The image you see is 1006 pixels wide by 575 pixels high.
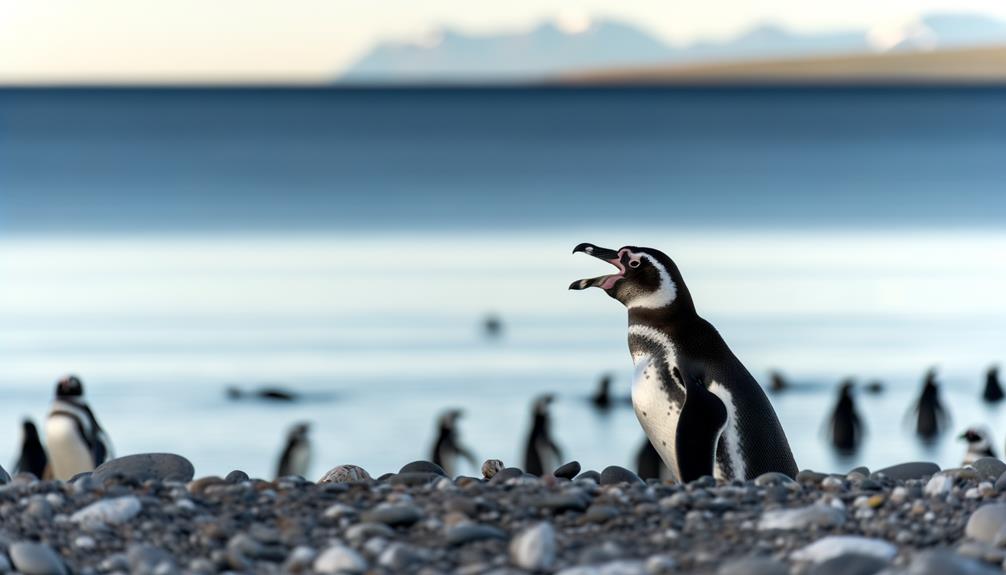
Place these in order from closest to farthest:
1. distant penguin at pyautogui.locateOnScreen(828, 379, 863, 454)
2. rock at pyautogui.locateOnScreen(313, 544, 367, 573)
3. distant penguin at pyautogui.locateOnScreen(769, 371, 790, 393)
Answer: rock at pyautogui.locateOnScreen(313, 544, 367, 573) → distant penguin at pyautogui.locateOnScreen(828, 379, 863, 454) → distant penguin at pyautogui.locateOnScreen(769, 371, 790, 393)

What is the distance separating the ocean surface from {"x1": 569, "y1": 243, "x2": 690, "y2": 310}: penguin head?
32.6 feet

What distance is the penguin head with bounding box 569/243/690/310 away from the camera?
17.3 ft

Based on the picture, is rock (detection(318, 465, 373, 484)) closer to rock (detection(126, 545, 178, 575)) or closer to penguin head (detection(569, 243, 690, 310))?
penguin head (detection(569, 243, 690, 310))

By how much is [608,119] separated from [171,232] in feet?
274

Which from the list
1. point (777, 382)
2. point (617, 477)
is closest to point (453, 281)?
point (777, 382)

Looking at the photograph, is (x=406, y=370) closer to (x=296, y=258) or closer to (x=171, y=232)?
(x=296, y=258)

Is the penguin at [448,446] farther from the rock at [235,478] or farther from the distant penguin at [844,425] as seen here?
the rock at [235,478]

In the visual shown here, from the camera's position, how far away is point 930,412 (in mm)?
16891

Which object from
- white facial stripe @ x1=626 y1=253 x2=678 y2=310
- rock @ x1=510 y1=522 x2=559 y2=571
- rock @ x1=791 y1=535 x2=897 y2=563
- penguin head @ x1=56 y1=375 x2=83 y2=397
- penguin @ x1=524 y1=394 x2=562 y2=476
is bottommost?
rock @ x1=791 y1=535 x2=897 y2=563

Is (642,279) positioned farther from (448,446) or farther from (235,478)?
(448,446)

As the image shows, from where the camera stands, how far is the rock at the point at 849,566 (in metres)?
3.21

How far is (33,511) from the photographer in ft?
12.5

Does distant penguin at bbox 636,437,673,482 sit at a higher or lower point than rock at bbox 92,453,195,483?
higher

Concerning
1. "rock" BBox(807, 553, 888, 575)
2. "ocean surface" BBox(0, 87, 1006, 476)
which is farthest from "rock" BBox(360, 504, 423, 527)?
"ocean surface" BBox(0, 87, 1006, 476)
